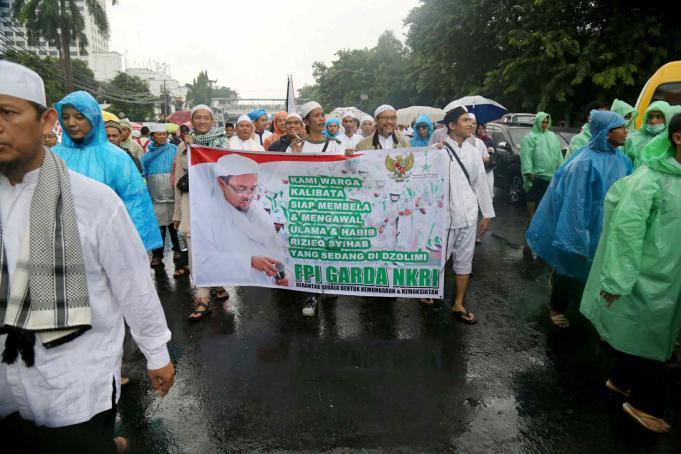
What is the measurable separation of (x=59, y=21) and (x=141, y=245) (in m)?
40.0

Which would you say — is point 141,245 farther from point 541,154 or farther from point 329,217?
point 541,154

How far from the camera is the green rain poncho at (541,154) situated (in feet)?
24.9

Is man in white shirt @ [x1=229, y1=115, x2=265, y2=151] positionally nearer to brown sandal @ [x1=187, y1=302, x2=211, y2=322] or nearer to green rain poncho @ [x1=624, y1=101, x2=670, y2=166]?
brown sandal @ [x1=187, y1=302, x2=211, y2=322]

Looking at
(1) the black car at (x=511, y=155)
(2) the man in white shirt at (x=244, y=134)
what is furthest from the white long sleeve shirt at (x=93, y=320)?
(1) the black car at (x=511, y=155)

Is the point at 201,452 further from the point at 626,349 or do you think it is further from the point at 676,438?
the point at 676,438

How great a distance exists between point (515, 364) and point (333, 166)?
2281mm

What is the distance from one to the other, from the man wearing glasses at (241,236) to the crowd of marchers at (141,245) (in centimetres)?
8

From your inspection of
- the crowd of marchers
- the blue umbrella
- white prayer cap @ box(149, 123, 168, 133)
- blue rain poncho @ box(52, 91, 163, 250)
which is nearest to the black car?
the blue umbrella

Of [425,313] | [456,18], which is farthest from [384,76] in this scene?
[425,313]

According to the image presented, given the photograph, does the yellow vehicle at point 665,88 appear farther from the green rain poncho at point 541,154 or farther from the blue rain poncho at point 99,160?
the blue rain poncho at point 99,160

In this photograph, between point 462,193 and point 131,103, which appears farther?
point 131,103

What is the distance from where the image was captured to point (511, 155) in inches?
436

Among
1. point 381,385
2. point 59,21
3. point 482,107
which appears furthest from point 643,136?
point 59,21

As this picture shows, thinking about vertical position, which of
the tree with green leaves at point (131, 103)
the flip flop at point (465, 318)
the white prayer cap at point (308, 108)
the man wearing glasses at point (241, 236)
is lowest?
the flip flop at point (465, 318)
